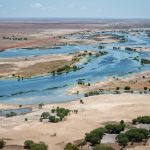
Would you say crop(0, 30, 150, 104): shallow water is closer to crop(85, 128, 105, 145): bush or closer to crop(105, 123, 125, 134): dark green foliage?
crop(105, 123, 125, 134): dark green foliage

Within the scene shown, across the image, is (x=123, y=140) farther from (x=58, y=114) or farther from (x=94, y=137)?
(x=58, y=114)

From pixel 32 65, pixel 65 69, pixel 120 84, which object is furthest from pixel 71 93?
pixel 32 65

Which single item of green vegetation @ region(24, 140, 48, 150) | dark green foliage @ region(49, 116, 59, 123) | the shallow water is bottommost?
the shallow water

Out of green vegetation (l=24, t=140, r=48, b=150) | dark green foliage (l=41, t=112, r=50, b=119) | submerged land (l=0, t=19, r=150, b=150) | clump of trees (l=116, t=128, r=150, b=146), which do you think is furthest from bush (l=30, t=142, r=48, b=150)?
dark green foliage (l=41, t=112, r=50, b=119)

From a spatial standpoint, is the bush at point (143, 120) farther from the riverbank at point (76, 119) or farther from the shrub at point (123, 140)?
the shrub at point (123, 140)

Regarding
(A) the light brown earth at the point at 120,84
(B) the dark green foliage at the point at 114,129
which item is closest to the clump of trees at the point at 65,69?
(A) the light brown earth at the point at 120,84
